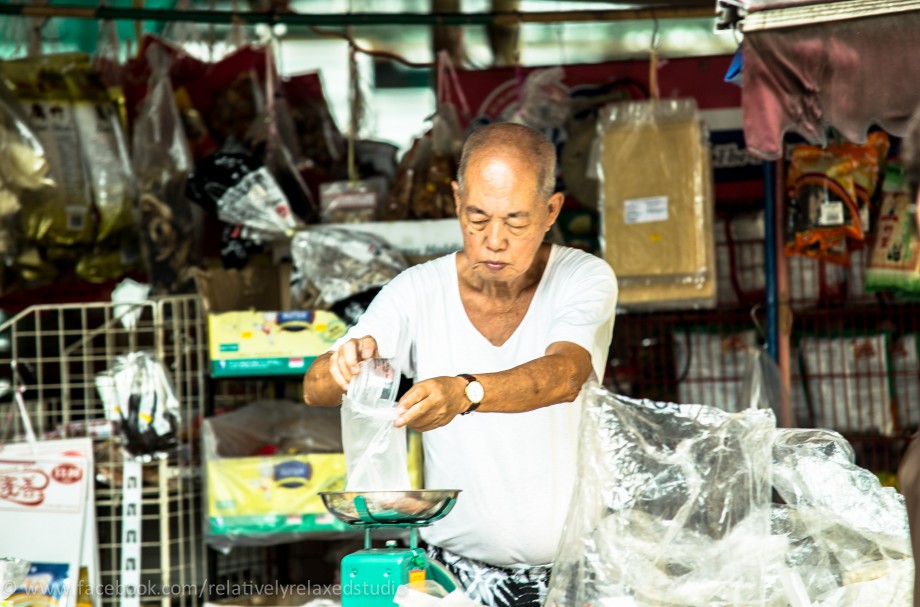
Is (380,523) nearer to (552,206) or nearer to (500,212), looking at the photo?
(500,212)

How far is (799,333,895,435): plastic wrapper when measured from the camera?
4.26 m

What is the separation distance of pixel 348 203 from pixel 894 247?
6.14 feet

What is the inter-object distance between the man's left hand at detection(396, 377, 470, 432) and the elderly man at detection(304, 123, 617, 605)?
308 millimetres

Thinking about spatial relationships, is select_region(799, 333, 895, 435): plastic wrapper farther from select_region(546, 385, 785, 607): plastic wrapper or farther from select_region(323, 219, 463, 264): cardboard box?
select_region(546, 385, 785, 607): plastic wrapper

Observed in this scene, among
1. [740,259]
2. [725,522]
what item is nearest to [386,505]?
[725,522]

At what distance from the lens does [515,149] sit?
2434 mm

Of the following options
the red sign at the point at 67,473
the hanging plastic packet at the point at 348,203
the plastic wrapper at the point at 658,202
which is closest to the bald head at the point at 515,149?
the plastic wrapper at the point at 658,202

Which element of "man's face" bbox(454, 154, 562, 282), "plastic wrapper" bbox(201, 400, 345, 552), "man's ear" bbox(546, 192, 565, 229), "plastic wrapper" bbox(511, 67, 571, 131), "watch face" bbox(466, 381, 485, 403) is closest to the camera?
"watch face" bbox(466, 381, 485, 403)

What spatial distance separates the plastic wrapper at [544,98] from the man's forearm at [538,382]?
2249 millimetres

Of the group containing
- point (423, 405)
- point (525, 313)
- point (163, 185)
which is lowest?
point (423, 405)

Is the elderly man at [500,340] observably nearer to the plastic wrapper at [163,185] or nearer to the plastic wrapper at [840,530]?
the plastic wrapper at [840,530]

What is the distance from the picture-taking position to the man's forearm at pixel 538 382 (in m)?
2.19

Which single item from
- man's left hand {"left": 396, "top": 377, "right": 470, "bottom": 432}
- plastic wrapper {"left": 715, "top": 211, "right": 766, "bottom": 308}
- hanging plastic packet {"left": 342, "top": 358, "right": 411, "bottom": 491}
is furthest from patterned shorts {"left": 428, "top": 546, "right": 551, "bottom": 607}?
plastic wrapper {"left": 715, "top": 211, "right": 766, "bottom": 308}

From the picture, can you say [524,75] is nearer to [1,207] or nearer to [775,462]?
[1,207]
